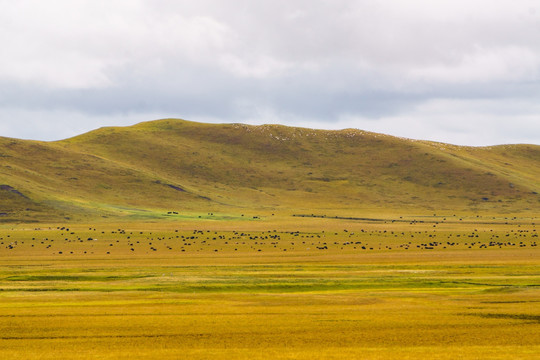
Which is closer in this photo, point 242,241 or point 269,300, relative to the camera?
point 269,300

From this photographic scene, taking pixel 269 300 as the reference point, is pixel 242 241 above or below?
above

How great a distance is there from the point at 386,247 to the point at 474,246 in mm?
11574

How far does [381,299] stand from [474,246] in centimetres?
5799

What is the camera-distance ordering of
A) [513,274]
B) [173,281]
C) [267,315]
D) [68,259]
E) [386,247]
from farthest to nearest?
[386,247] < [68,259] < [513,274] < [173,281] < [267,315]

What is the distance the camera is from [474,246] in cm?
10138

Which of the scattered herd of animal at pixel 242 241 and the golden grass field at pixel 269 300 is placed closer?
the golden grass field at pixel 269 300

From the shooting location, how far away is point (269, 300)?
154 feet

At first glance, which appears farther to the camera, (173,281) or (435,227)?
(435,227)

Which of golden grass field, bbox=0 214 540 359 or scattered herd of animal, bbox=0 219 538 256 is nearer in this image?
golden grass field, bbox=0 214 540 359

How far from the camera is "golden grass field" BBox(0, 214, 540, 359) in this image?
32594 mm

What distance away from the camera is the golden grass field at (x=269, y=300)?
32.6 metres

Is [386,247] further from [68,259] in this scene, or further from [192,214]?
[192,214]

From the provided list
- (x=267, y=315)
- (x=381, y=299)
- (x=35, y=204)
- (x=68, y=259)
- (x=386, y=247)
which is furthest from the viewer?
(x=35, y=204)

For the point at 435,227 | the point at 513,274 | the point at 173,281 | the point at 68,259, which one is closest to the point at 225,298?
the point at 173,281
